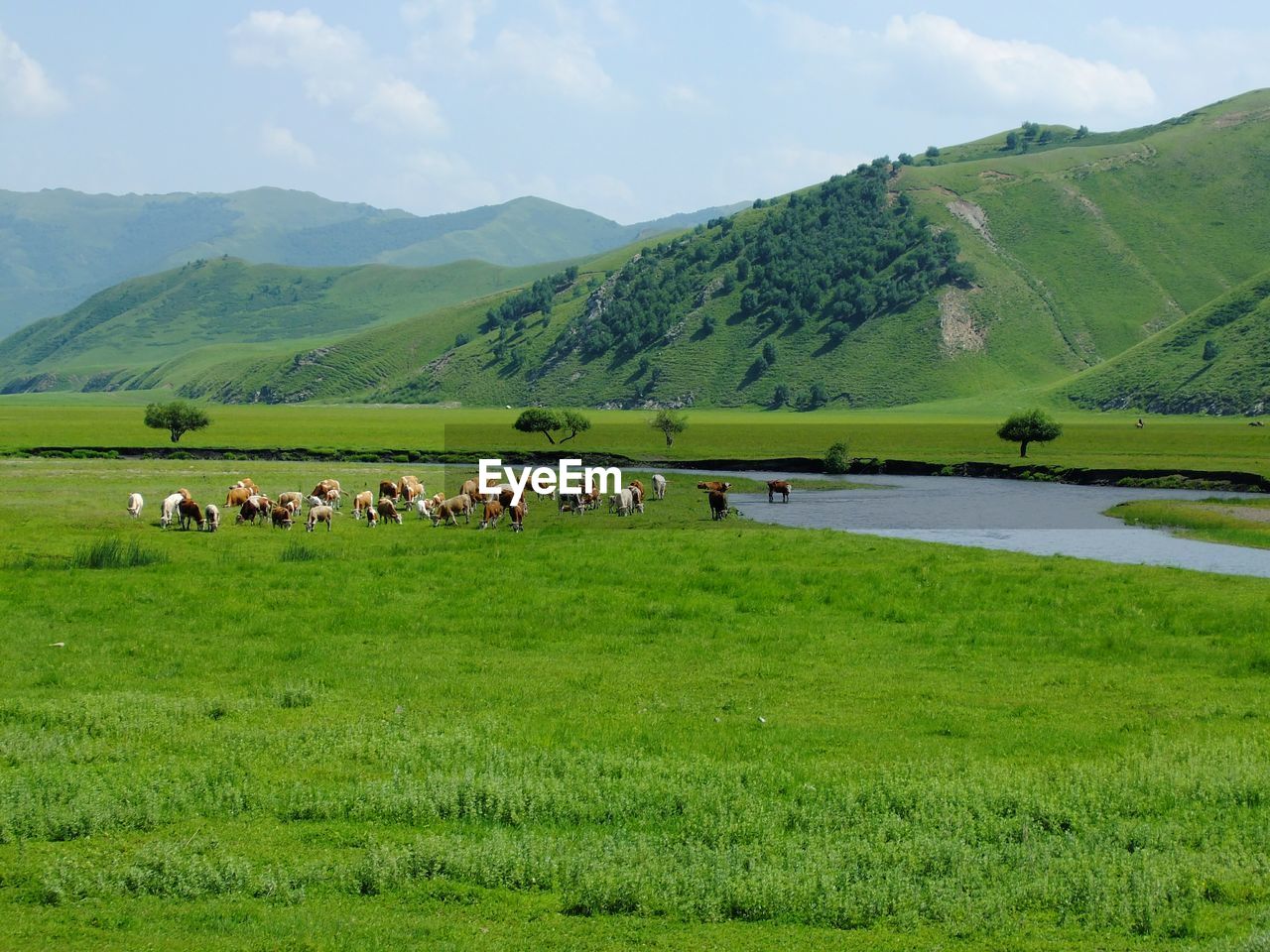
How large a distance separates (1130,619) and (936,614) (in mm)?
4346

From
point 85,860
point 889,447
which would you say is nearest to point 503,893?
point 85,860

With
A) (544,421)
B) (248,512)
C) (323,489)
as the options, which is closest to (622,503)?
(323,489)

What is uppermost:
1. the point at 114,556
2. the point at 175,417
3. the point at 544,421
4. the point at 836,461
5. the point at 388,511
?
the point at 175,417

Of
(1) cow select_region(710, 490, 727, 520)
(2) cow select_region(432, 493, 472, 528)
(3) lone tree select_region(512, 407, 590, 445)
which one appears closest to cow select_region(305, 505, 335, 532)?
(2) cow select_region(432, 493, 472, 528)

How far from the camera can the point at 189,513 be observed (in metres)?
49.3

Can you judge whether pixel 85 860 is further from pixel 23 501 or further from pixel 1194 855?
pixel 23 501

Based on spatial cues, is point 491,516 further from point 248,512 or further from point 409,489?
point 409,489

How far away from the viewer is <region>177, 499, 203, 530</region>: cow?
49125mm

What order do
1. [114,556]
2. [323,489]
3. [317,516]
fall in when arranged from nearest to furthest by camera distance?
[114,556], [317,516], [323,489]

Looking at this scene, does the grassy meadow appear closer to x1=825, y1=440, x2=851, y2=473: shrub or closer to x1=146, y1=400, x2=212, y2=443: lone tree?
x1=825, y1=440, x2=851, y2=473: shrub

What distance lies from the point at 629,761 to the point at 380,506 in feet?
138

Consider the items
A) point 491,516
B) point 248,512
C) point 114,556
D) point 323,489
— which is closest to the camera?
point 114,556

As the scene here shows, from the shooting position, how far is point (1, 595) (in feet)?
96.3

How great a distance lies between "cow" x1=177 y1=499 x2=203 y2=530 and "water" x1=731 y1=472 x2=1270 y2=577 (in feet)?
89.7
